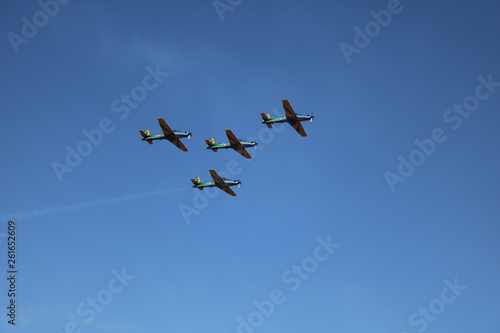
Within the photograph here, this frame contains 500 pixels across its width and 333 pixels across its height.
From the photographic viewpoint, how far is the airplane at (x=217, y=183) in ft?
476

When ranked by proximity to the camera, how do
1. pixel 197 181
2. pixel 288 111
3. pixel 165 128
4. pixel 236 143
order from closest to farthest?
pixel 288 111 < pixel 236 143 < pixel 165 128 < pixel 197 181

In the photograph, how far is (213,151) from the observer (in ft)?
464

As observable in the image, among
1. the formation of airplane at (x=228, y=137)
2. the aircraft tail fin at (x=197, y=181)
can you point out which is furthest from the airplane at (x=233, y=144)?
the aircraft tail fin at (x=197, y=181)

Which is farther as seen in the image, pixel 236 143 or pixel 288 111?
pixel 236 143

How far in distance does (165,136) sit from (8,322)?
51.6m

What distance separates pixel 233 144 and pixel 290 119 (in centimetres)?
1375

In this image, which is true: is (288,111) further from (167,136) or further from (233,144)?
(167,136)

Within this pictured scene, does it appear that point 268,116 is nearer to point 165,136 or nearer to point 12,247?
point 165,136

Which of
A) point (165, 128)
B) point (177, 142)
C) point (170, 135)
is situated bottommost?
point (177, 142)

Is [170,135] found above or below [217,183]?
above

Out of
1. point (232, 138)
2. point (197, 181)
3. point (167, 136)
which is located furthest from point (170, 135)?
point (232, 138)

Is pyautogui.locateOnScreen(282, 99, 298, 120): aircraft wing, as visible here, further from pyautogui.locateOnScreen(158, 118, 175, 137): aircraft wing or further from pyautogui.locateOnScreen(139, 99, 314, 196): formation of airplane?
pyautogui.locateOnScreen(158, 118, 175, 137): aircraft wing

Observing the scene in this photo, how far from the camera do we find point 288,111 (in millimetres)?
133625

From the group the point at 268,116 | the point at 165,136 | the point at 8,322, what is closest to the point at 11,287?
the point at 8,322
